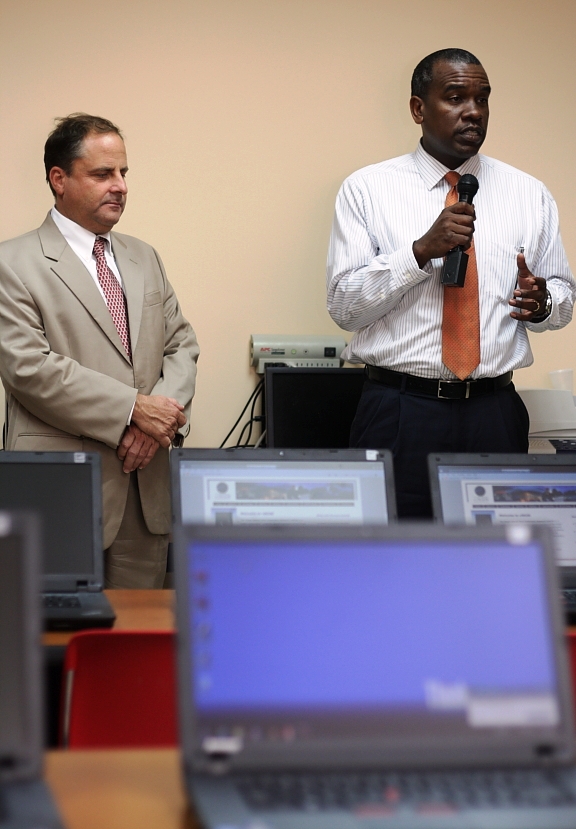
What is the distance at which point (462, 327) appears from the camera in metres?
2.56

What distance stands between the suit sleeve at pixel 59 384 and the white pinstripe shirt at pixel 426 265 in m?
0.68

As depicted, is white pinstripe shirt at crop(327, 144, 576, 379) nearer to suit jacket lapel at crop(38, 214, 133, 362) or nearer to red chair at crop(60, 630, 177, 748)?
suit jacket lapel at crop(38, 214, 133, 362)

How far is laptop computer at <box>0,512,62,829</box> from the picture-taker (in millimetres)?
893

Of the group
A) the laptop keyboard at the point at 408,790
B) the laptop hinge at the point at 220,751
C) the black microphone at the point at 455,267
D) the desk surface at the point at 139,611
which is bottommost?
the laptop keyboard at the point at 408,790

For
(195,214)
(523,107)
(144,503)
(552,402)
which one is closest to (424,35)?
(523,107)

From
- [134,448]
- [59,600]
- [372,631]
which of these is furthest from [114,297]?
[372,631]

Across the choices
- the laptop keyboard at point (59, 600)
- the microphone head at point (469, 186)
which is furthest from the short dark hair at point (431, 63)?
the laptop keyboard at point (59, 600)

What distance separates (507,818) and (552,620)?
0.22 meters

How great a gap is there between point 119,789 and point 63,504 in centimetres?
96

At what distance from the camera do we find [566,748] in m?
0.96

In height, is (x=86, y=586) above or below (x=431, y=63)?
below

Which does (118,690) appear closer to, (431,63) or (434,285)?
(434,285)

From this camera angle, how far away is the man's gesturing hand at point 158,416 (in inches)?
101

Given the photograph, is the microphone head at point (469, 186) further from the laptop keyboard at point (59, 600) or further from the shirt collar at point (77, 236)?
the laptop keyboard at point (59, 600)
